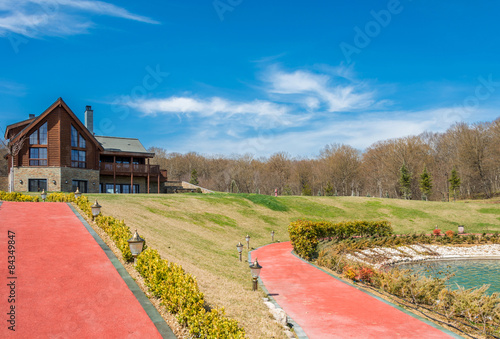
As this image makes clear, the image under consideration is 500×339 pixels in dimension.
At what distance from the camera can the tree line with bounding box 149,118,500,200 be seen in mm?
59844

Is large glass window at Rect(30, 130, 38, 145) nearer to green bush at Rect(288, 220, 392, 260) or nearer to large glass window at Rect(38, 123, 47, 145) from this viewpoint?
large glass window at Rect(38, 123, 47, 145)

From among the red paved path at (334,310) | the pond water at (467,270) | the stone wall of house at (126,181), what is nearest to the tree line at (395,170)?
the stone wall of house at (126,181)

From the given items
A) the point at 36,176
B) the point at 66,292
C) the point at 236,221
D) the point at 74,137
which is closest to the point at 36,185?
the point at 36,176

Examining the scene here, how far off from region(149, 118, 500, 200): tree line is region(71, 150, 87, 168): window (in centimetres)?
3025

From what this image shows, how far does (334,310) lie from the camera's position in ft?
30.8

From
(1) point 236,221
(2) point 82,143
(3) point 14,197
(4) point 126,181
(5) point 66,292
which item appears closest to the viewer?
(5) point 66,292

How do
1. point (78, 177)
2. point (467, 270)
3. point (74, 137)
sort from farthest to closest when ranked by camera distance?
1. point (74, 137)
2. point (78, 177)
3. point (467, 270)

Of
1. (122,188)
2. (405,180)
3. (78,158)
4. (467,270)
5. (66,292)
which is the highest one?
(78,158)

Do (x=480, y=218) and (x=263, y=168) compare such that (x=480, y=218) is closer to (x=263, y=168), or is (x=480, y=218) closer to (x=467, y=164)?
(x=467, y=164)

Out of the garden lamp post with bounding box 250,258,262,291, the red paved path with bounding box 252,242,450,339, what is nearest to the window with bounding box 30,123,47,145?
the red paved path with bounding box 252,242,450,339

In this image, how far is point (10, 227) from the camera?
41.4ft

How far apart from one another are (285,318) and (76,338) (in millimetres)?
4586

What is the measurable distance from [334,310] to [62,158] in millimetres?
32195

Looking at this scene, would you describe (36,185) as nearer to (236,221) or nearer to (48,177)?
(48,177)
